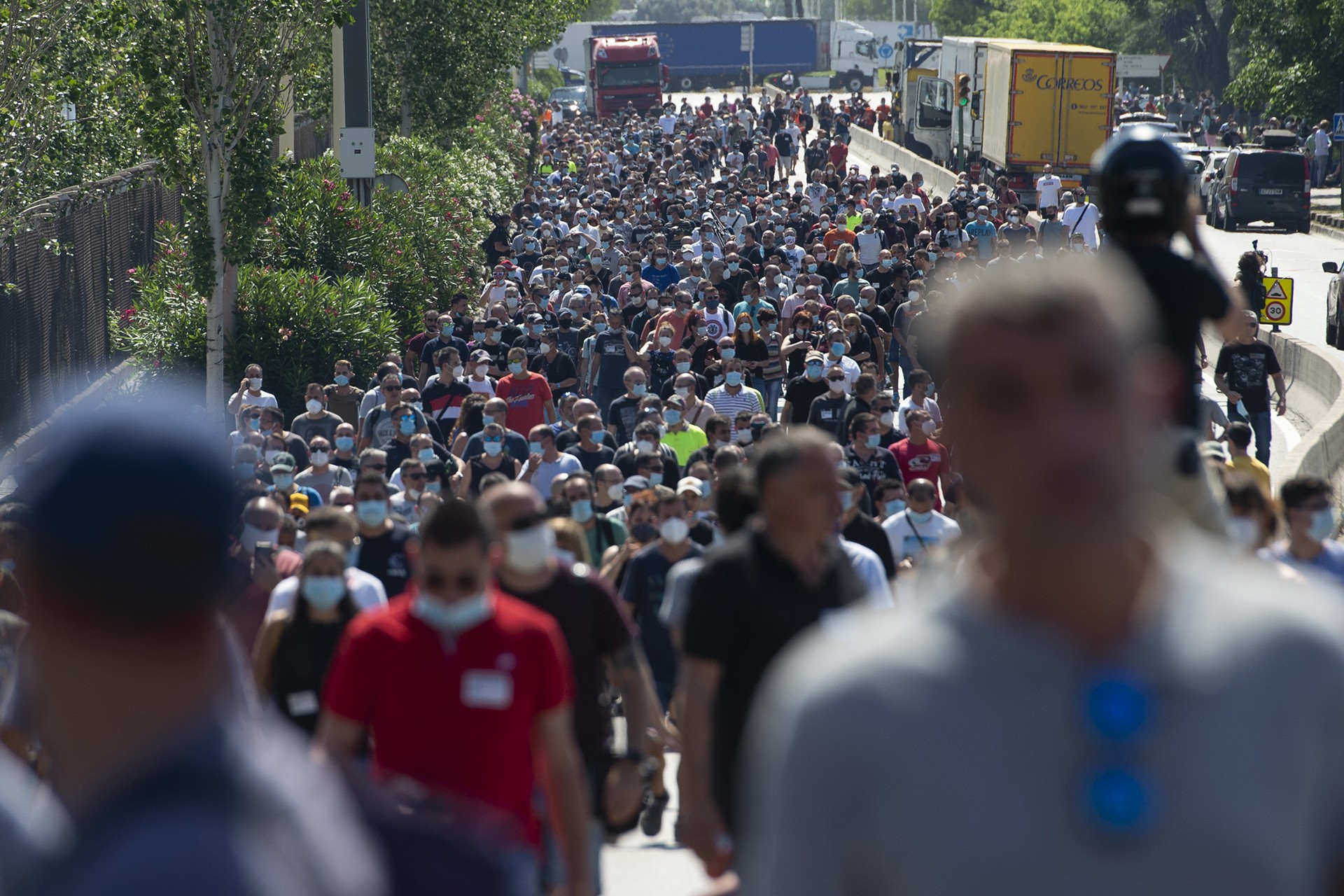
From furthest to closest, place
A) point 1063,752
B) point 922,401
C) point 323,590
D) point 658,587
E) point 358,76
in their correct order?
1. point 358,76
2. point 922,401
3. point 658,587
4. point 323,590
5. point 1063,752

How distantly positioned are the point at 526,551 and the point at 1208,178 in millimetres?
45849

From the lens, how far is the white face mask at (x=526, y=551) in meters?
6.46

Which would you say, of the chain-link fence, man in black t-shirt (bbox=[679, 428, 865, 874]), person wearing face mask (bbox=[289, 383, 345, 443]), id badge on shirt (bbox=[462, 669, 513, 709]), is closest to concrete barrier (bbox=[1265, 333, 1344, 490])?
person wearing face mask (bbox=[289, 383, 345, 443])

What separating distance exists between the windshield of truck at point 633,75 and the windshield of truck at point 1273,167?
137 feet

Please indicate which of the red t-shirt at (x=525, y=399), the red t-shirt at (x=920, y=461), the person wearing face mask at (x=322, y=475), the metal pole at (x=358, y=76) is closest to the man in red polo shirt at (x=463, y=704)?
the person wearing face mask at (x=322, y=475)

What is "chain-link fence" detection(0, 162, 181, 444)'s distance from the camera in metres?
22.7

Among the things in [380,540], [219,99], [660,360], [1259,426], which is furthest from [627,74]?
[380,540]

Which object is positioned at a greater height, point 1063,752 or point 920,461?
point 1063,752

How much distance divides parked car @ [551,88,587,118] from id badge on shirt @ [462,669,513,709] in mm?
81074

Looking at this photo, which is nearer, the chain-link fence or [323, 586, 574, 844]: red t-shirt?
[323, 586, 574, 844]: red t-shirt

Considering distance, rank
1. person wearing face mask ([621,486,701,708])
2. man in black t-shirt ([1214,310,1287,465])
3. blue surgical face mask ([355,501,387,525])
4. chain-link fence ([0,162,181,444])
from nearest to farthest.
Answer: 1. person wearing face mask ([621,486,701,708])
2. blue surgical face mask ([355,501,387,525])
3. man in black t-shirt ([1214,310,1287,465])
4. chain-link fence ([0,162,181,444])

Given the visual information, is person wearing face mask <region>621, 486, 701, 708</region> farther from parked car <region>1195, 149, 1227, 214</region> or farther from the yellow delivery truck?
parked car <region>1195, 149, 1227, 214</region>

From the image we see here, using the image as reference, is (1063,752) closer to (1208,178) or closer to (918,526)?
(918,526)

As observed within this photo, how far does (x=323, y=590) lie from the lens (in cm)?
713
